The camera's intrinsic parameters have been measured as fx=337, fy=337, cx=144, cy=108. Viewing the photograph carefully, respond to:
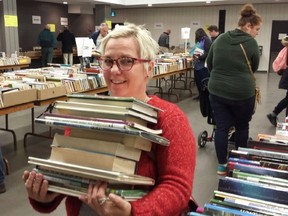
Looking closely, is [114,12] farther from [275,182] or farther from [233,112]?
[275,182]

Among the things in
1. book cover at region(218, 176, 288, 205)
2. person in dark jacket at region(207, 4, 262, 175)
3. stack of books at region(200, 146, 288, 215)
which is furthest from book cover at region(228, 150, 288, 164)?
person in dark jacket at region(207, 4, 262, 175)

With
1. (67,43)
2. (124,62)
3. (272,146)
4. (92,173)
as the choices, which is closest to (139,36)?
(124,62)

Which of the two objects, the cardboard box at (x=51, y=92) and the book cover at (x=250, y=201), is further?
the cardboard box at (x=51, y=92)

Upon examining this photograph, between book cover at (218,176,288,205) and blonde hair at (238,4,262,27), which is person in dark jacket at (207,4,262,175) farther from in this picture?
book cover at (218,176,288,205)

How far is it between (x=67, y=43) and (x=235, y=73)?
1062 centimetres

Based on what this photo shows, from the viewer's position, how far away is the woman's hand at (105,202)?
867 millimetres

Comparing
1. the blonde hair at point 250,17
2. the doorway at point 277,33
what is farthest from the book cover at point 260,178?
the doorway at point 277,33

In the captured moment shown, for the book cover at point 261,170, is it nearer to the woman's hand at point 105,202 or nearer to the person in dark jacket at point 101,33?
the woman's hand at point 105,202

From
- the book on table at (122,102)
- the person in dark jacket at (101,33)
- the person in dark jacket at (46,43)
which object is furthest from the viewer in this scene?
the person in dark jacket at (46,43)

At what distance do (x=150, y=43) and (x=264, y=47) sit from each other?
1323cm

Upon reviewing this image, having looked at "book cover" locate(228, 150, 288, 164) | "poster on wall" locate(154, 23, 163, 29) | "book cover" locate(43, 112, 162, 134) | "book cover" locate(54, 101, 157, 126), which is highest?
"poster on wall" locate(154, 23, 163, 29)

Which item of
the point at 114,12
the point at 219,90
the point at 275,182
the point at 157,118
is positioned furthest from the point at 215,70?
the point at 114,12

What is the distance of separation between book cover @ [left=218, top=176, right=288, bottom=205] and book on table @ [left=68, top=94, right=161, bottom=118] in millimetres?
382

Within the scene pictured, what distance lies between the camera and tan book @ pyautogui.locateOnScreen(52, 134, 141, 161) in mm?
924
